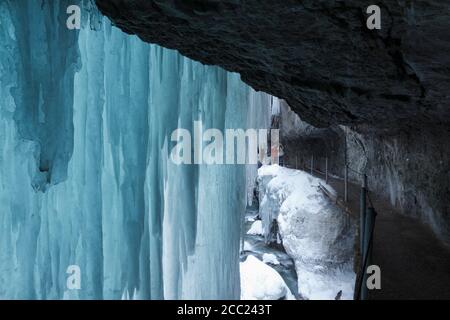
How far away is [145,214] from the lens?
4.04m

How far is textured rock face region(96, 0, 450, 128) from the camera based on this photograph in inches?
105

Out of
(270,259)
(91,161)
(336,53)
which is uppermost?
(336,53)

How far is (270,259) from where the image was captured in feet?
45.1

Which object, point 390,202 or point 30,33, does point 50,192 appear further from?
point 390,202

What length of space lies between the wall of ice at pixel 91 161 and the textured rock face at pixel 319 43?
1.55 feet

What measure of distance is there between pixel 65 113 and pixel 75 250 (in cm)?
132

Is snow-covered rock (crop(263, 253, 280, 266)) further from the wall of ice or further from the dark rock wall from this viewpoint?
the wall of ice

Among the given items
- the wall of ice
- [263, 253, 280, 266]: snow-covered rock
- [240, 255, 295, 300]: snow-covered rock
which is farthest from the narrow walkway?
[263, 253, 280, 266]: snow-covered rock

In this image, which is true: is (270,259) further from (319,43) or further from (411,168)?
(319,43)

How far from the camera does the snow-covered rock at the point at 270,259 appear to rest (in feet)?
44.2

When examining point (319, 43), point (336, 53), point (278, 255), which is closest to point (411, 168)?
point (336, 53)

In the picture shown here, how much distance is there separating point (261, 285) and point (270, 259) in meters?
3.41

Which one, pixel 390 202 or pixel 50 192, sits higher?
pixel 50 192
